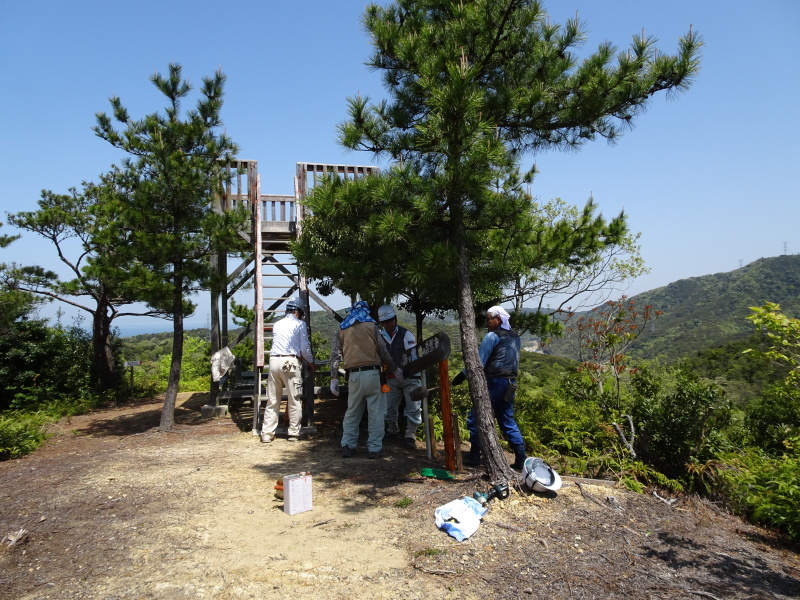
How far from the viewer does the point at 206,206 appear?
9148 mm

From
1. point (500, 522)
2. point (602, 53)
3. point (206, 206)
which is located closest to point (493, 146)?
point (602, 53)

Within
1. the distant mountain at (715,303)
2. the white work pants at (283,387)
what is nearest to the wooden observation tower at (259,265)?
the white work pants at (283,387)

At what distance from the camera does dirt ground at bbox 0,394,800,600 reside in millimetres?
3467

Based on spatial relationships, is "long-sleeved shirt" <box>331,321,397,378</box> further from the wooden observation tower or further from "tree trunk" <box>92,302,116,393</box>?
"tree trunk" <box>92,302,116,393</box>

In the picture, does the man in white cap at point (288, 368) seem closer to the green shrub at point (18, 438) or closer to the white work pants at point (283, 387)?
the white work pants at point (283, 387)

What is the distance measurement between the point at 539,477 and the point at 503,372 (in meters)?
1.23

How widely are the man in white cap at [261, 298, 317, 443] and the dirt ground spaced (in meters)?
1.61

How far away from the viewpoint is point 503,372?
573 cm

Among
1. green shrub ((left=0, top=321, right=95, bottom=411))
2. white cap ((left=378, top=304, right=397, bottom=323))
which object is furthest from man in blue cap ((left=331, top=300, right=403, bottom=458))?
green shrub ((left=0, top=321, right=95, bottom=411))

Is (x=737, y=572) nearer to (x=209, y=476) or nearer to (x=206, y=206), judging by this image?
(x=209, y=476)

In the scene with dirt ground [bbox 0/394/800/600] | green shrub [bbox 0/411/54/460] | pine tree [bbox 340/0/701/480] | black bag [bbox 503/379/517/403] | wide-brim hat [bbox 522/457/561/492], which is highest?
pine tree [bbox 340/0/701/480]

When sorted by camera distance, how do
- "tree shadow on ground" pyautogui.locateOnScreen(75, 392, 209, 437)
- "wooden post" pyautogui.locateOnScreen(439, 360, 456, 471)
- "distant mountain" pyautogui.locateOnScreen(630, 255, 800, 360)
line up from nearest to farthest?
"wooden post" pyautogui.locateOnScreen(439, 360, 456, 471), "tree shadow on ground" pyautogui.locateOnScreen(75, 392, 209, 437), "distant mountain" pyautogui.locateOnScreen(630, 255, 800, 360)

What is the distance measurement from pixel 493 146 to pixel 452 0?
1.74 metres

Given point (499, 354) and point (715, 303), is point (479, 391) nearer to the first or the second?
point (499, 354)
